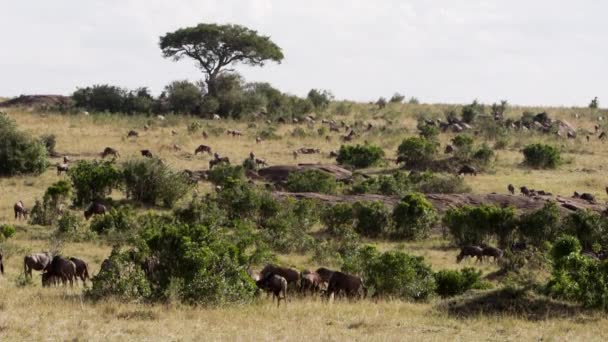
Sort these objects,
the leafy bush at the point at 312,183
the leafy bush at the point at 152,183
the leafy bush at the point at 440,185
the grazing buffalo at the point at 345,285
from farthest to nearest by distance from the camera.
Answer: the leafy bush at the point at 440,185 < the leafy bush at the point at 312,183 < the leafy bush at the point at 152,183 < the grazing buffalo at the point at 345,285

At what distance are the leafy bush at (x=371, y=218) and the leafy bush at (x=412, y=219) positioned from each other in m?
0.34

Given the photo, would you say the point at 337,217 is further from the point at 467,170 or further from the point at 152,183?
the point at 467,170

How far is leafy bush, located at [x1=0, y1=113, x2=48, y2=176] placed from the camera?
106 ft

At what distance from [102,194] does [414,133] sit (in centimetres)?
2717

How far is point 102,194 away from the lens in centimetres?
2738

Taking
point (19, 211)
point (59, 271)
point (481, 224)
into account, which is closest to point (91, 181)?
point (19, 211)

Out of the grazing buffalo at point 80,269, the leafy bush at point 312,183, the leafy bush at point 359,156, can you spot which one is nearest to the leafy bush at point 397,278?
the grazing buffalo at point 80,269

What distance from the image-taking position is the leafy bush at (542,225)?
915 inches

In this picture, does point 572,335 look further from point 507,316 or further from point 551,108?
point 551,108

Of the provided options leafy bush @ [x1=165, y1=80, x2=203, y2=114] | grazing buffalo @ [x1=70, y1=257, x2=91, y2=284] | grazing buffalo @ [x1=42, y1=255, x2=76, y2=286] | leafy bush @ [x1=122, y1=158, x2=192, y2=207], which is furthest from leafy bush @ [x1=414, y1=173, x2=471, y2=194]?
leafy bush @ [x1=165, y1=80, x2=203, y2=114]

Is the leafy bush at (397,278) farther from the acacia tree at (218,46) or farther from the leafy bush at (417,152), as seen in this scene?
the acacia tree at (218,46)

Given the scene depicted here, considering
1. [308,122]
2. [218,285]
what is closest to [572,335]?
[218,285]

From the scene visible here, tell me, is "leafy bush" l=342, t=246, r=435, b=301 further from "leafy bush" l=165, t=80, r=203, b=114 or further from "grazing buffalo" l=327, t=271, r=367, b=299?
"leafy bush" l=165, t=80, r=203, b=114

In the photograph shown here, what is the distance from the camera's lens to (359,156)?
3803cm
